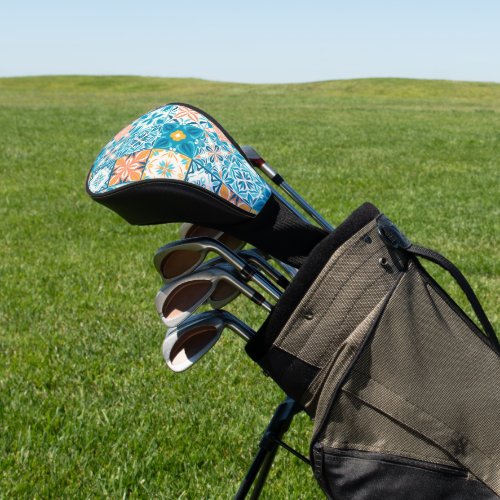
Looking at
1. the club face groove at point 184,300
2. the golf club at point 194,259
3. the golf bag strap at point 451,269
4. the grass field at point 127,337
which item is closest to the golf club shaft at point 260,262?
the golf club at point 194,259

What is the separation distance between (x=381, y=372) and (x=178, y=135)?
0.63 m

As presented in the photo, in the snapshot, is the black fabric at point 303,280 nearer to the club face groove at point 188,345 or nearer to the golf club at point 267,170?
the club face groove at point 188,345

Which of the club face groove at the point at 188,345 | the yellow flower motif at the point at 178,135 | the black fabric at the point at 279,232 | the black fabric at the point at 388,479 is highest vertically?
the yellow flower motif at the point at 178,135

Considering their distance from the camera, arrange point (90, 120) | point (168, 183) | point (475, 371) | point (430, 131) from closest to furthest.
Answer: point (168, 183)
point (475, 371)
point (430, 131)
point (90, 120)

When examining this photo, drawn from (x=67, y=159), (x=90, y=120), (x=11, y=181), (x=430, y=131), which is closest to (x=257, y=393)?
(x=11, y=181)

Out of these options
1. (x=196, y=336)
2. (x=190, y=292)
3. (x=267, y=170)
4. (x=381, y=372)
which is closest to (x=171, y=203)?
(x=190, y=292)

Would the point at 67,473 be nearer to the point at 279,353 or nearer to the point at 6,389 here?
the point at 6,389

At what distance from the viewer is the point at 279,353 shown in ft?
5.56

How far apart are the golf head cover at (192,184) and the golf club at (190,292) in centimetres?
10

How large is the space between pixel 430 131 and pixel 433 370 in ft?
60.6

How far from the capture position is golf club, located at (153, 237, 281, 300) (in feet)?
5.80

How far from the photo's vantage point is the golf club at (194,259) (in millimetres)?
1769

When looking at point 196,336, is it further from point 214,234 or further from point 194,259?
point 214,234

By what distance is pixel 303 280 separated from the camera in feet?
5.45
